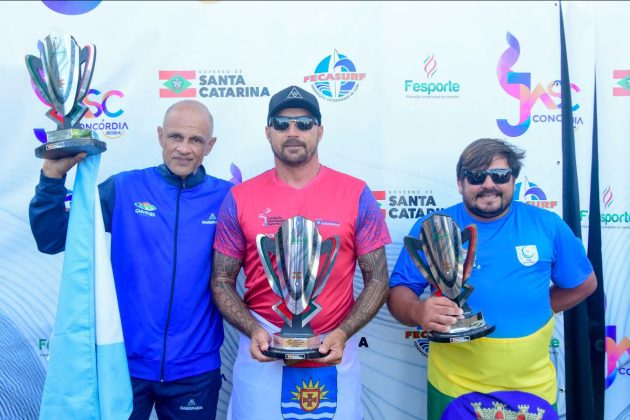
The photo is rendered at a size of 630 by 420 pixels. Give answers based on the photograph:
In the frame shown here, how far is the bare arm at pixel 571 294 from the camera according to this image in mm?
2205

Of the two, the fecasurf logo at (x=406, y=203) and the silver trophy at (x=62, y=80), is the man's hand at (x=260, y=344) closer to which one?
the silver trophy at (x=62, y=80)

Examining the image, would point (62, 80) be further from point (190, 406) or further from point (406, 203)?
point (406, 203)

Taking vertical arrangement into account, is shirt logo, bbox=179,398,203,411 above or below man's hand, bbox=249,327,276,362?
below

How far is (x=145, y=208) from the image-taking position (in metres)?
2.14

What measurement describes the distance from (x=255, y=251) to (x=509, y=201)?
1.08 m

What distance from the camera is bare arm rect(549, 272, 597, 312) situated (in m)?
2.21

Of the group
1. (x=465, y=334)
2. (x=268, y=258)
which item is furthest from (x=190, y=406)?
(x=465, y=334)

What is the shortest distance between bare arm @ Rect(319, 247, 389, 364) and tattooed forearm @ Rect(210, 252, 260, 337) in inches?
13.0

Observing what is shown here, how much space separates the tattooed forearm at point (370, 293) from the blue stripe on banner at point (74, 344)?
0.98 m

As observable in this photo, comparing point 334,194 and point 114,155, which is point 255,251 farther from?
point 114,155

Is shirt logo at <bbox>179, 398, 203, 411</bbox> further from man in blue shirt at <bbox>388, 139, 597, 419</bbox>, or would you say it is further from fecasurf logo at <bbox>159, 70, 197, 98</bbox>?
fecasurf logo at <bbox>159, 70, 197, 98</bbox>

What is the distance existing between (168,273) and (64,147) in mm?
647

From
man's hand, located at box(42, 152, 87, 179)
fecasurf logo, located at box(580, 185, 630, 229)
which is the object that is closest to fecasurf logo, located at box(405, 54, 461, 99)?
fecasurf logo, located at box(580, 185, 630, 229)

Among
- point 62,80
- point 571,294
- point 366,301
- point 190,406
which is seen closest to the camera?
point 62,80
